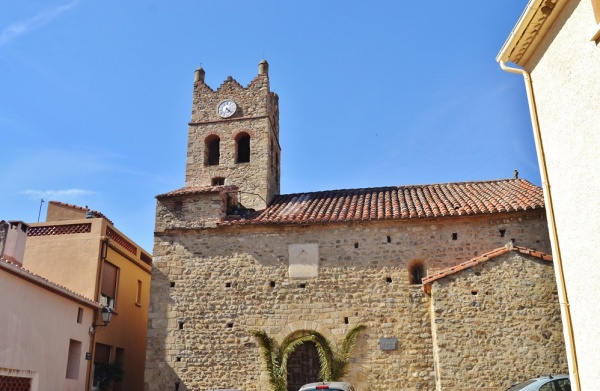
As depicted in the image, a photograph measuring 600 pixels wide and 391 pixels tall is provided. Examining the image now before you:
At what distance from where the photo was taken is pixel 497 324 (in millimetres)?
13602

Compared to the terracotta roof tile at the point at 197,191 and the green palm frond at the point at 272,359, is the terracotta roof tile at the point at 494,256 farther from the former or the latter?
the terracotta roof tile at the point at 197,191

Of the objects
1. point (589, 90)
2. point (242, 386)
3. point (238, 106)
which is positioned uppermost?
point (238, 106)

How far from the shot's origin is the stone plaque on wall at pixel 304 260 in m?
16.2

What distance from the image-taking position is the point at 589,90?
6996 mm

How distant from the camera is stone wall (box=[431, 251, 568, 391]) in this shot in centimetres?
1307

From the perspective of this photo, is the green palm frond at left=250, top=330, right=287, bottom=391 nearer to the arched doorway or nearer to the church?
the church

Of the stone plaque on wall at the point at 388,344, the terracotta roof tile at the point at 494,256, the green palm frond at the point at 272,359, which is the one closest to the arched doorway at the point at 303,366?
the green palm frond at the point at 272,359

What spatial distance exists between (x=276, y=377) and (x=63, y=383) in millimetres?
5515

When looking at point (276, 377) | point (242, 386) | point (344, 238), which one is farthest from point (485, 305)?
point (242, 386)

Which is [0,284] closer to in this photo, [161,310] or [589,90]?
[161,310]

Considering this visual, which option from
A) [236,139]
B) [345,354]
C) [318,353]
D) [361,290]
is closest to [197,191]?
[236,139]

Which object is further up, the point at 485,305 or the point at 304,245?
the point at 304,245

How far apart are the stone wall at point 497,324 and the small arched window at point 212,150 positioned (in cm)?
1066

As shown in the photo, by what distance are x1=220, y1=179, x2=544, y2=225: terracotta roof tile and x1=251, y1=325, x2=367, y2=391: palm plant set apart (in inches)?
132
